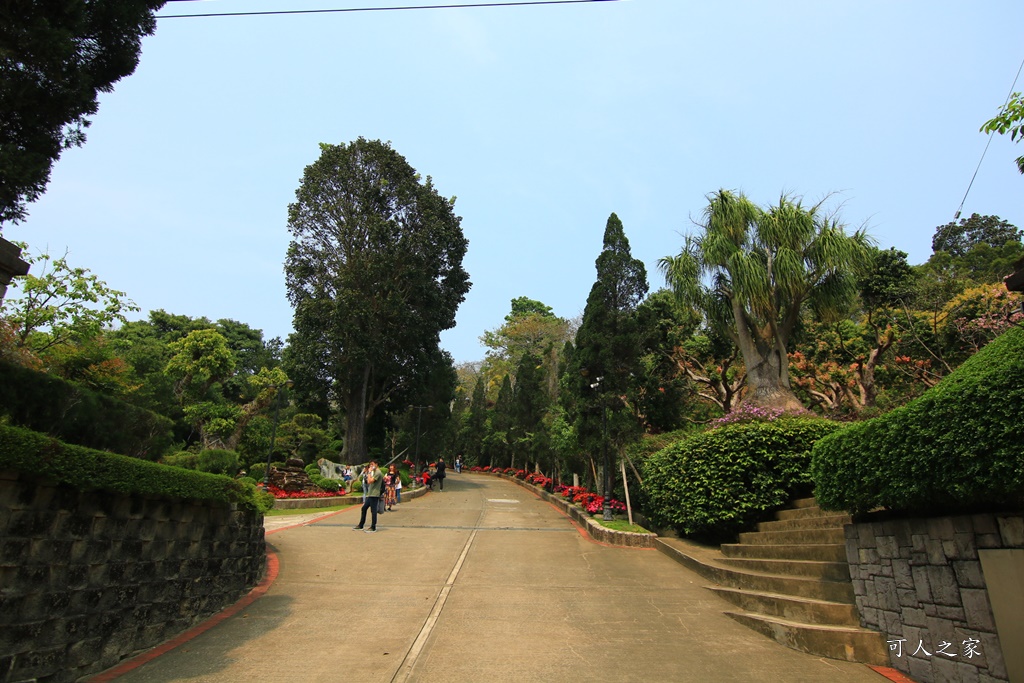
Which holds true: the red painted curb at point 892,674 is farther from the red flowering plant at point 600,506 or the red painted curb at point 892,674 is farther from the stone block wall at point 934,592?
the red flowering plant at point 600,506

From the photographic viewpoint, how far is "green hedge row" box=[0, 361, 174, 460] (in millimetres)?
4625

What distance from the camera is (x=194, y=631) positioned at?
229 inches

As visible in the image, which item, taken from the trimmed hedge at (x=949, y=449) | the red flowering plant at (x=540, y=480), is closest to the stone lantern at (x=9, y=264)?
the trimmed hedge at (x=949, y=449)

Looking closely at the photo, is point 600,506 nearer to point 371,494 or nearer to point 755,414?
point 755,414

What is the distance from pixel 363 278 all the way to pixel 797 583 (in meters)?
23.5

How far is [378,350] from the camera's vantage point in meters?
26.4

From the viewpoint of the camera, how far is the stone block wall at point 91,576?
3740 mm

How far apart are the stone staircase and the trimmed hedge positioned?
1.04 m

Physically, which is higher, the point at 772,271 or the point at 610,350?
the point at 772,271

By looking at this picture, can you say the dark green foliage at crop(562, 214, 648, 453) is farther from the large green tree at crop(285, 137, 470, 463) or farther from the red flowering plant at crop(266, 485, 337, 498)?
the large green tree at crop(285, 137, 470, 463)

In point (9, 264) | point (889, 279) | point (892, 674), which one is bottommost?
point (892, 674)

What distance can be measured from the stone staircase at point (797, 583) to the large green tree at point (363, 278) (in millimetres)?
20315

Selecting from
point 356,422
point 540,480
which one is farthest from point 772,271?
point 356,422

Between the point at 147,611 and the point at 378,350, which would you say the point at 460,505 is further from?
the point at 147,611
